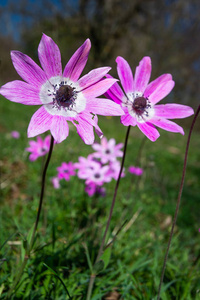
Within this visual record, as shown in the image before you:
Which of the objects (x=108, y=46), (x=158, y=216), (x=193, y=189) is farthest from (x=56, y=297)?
(x=108, y=46)

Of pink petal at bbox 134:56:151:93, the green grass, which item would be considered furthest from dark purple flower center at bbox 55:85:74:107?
the green grass

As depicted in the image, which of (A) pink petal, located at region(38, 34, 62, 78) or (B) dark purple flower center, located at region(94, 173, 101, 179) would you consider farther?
(B) dark purple flower center, located at region(94, 173, 101, 179)

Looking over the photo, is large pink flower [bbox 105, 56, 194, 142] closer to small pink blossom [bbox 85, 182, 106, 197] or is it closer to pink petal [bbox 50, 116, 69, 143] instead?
pink petal [bbox 50, 116, 69, 143]

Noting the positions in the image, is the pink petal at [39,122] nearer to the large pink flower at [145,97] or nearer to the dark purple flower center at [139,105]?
the large pink flower at [145,97]

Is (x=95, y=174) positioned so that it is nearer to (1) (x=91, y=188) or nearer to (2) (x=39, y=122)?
(1) (x=91, y=188)

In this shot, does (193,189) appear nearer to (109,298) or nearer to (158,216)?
(158,216)

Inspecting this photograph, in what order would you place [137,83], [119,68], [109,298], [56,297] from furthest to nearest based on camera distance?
[109,298] < [56,297] < [137,83] < [119,68]

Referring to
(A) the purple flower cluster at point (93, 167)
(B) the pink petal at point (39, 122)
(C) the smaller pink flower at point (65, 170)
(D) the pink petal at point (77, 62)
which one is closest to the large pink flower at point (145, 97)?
(D) the pink petal at point (77, 62)

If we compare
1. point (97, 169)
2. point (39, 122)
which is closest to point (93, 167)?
point (97, 169)
